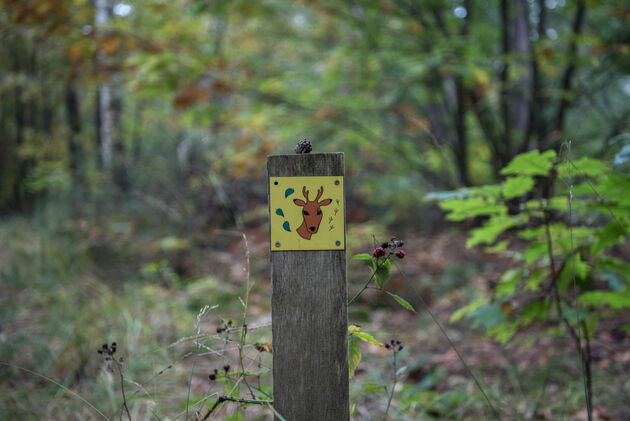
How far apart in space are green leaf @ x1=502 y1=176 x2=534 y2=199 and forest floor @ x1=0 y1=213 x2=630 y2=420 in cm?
54

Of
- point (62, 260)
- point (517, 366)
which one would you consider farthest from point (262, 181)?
point (517, 366)

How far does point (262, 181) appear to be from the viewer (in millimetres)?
7066

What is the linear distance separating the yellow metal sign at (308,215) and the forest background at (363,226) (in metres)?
0.27

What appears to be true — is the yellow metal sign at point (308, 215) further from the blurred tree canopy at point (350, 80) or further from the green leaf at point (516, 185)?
the blurred tree canopy at point (350, 80)

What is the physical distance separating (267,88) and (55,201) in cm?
533

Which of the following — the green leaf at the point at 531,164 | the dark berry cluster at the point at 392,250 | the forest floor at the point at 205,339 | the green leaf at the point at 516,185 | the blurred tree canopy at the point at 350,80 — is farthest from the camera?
the blurred tree canopy at the point at 350,80

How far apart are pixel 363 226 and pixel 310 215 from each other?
13.1 ft

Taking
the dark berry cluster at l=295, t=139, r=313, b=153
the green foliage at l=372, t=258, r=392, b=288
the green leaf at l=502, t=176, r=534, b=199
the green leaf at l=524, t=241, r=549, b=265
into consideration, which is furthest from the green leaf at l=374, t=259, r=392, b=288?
the green leaf at l=524, t=241, r=549, b=265

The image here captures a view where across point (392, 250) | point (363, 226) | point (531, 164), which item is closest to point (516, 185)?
point (531, 164)

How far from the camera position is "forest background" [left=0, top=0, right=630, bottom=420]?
1869 millimetres

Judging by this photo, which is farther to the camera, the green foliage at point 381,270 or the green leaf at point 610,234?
the green leaf at point 610,234

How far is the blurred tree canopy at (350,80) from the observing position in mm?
3787

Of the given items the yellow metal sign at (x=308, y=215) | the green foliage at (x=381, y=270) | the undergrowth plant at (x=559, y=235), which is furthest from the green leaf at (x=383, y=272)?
the undergrowth plant at (x=559, y=235)

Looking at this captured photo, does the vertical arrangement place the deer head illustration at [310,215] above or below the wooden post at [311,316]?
above
